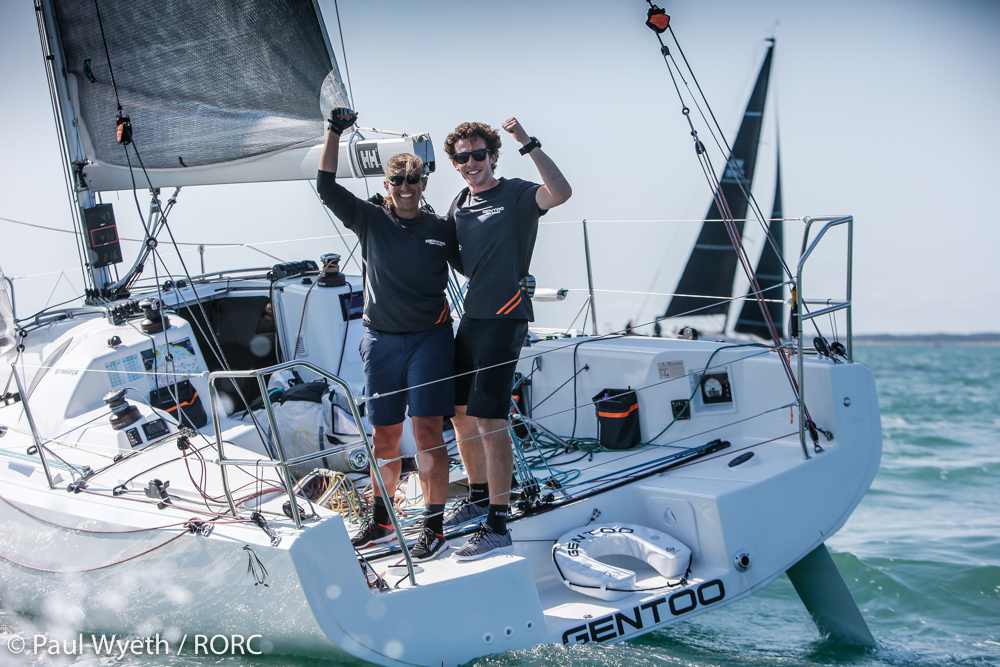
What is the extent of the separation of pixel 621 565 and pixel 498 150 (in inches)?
67.7

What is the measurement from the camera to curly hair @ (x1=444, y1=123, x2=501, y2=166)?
2.67m

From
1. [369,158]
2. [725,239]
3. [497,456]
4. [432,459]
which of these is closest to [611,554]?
[497,456]

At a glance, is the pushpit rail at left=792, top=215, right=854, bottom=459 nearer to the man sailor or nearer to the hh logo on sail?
the man sailor

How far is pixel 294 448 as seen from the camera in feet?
12.1

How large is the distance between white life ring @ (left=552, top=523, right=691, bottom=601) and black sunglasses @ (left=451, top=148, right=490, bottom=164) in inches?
59.1

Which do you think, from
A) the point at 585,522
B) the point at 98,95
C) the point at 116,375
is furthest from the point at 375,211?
the point at 98,95

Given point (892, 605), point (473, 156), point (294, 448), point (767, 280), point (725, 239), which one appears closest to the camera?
point (473, 156)

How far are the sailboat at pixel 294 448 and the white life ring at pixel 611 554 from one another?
0.04 ft

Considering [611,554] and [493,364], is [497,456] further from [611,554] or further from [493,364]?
[611,554]

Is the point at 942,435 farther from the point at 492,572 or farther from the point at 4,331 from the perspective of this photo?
the point at 4,331

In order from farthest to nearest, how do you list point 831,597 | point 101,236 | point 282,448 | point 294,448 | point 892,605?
1. point 101,236
2. point 892,605
3. point 294,448
4. point 831,597
5. point 282,448

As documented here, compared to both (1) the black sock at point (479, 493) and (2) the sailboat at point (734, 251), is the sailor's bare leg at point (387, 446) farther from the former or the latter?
(2) the sailboat at point (734, 251)

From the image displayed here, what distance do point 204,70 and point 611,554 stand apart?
3.37 m

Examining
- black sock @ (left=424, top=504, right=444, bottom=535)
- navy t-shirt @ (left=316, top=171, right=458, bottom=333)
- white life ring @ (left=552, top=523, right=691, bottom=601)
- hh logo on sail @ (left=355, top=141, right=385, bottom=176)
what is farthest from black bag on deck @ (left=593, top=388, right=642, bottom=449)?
hh logo on sail @ (left=355, top=141, right=385, bottom=176)
